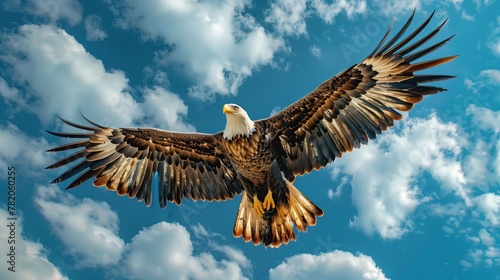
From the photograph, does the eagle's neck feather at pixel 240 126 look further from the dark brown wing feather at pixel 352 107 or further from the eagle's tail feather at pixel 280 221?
the eagle's tail feather at pixel 280 221

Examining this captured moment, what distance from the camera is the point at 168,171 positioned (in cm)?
927

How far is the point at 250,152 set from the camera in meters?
8.20

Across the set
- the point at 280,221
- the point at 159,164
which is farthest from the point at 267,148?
the point at 159,164

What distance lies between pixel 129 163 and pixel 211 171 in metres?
1.52

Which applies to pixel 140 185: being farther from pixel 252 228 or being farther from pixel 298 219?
pixel 298 219

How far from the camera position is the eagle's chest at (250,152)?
8164mm

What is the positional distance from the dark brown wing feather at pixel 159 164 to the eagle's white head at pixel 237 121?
71cm

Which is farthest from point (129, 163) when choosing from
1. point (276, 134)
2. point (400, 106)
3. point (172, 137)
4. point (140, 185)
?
point (400, 106)

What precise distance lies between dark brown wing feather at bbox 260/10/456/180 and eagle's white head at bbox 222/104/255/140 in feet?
1.28

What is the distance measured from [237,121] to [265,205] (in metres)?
1.60

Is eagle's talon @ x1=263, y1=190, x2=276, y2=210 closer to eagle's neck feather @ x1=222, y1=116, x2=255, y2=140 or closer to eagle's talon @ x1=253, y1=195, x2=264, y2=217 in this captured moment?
eagle's talon @ x1=253, y1=195, x2=264, y2=217

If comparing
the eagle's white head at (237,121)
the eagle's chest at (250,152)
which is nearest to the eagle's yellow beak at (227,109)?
the eagle's white head at (237,121)

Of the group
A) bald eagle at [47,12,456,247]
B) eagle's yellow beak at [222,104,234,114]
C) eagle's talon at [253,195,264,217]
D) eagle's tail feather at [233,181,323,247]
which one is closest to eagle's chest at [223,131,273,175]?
bald eagle at [47,12,456,247]

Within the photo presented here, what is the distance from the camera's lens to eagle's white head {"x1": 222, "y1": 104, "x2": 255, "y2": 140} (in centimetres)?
811
